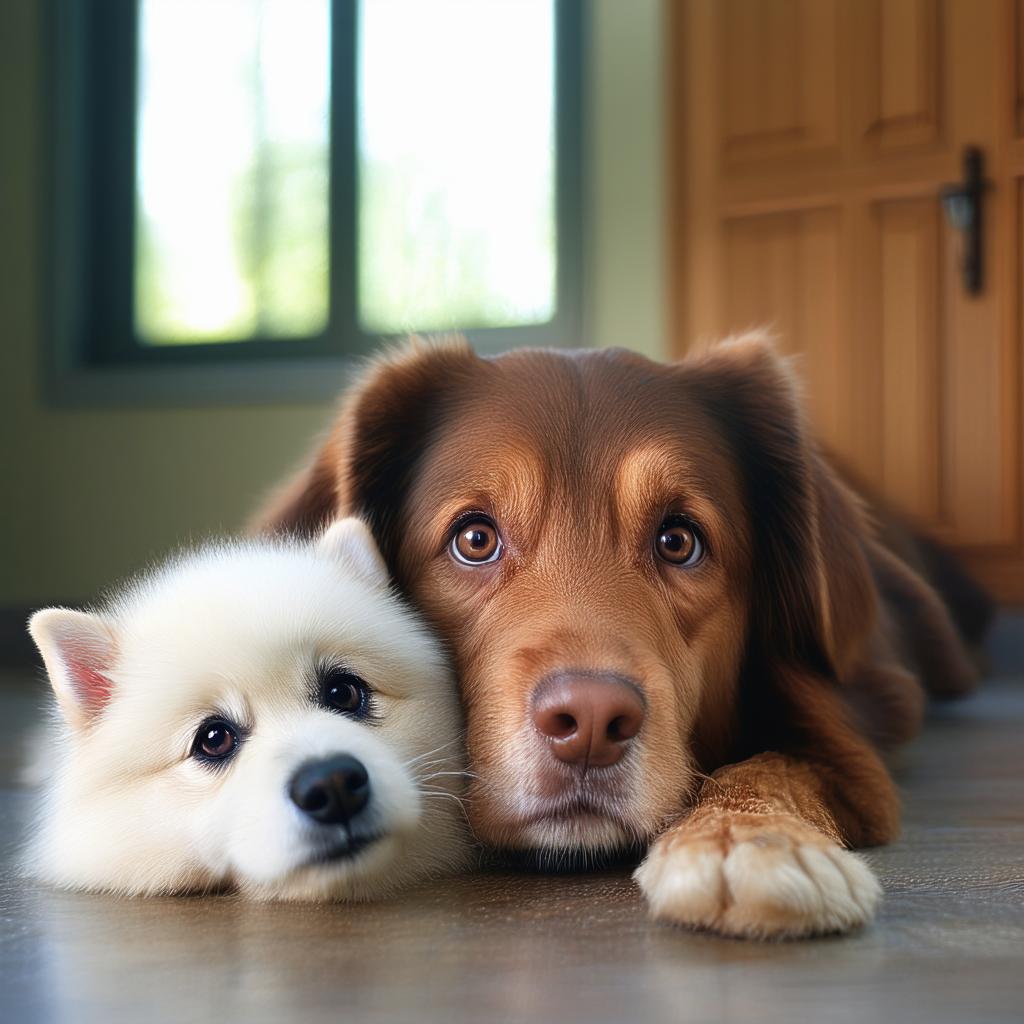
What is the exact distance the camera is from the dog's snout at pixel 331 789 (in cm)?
146

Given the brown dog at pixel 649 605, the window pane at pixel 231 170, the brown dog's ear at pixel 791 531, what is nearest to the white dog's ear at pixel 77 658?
the brown dog at pixel 649 605

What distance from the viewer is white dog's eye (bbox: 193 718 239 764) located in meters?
1.60

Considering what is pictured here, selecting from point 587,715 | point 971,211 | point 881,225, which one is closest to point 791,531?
point 587,715

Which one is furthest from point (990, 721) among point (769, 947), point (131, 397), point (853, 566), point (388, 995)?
Answer: point (131, 397)

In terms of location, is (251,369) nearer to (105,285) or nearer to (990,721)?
(105,285)

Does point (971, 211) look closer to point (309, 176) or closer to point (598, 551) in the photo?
point (309, 176)

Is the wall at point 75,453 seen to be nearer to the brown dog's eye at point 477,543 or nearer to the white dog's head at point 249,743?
the brown dog's eye at point 477,543

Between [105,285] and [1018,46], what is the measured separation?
519 cm

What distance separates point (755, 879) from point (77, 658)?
0.95 meters

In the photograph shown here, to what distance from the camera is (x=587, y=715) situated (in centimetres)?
155

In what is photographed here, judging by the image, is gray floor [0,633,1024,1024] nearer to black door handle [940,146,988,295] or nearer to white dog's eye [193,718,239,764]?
white dog's eye [193,718,239,764]

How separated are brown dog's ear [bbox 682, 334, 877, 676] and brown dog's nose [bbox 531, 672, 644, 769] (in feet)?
2.03

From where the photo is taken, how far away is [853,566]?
7.16 feet

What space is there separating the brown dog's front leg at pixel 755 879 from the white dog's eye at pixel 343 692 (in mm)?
446
